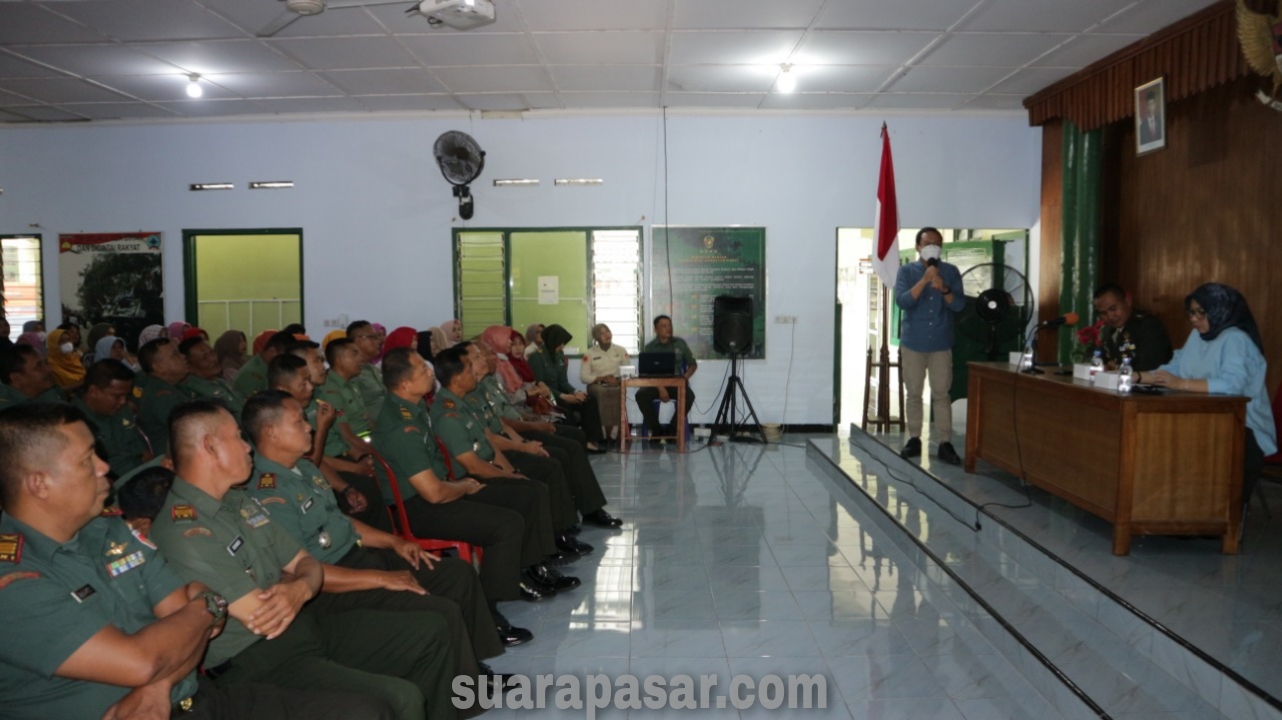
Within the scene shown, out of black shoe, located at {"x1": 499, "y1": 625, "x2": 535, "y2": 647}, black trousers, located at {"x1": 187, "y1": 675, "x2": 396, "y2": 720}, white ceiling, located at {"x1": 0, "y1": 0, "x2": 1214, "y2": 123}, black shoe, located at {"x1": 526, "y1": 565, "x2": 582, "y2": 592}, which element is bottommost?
black shoe, located at {"x1": 499, "y1": 625, "x2": 535, "y2": 647}

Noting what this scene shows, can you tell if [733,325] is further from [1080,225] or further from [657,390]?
[1080,225]

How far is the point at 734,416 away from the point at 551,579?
418 centimetres

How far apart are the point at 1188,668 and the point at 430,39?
535cm

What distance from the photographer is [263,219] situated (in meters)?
8.12

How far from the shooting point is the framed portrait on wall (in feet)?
18.4

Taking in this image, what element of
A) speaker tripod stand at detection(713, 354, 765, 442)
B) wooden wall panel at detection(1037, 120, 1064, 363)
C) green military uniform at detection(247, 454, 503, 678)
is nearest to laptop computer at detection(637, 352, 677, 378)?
speaker tripod stand at detection(713, 354, 765, 442)

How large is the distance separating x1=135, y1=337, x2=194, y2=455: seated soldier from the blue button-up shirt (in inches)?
180

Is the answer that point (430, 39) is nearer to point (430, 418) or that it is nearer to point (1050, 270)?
point (430, 418)

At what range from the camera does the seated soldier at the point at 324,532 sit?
2.56 m

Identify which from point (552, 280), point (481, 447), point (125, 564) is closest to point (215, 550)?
point (125, 564)

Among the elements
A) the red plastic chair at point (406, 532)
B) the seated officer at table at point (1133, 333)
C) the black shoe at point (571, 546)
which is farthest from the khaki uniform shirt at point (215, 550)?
the seated officer at table at point (1133, 333)

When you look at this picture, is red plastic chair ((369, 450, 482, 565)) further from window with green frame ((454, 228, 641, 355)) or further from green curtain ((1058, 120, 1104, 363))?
green curtain ((1058, 120, 1104, 363))

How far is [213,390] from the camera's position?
4945 millimetres

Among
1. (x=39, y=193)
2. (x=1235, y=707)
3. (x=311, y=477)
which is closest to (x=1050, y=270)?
(x=1235, y=707)
